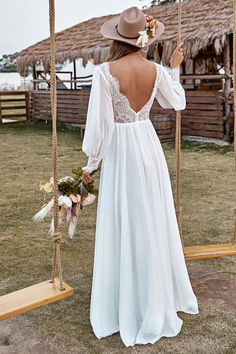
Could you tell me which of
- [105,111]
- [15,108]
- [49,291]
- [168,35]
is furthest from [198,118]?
[49,291]

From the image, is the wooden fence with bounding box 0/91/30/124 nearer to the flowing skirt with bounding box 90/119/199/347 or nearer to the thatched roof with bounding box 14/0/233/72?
the thatched roof with bounding box 14/0/233/72

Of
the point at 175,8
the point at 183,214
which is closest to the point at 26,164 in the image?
the point at 183,214

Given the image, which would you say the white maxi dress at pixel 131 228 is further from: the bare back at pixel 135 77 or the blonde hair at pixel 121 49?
the blonde hair at pixel 121 49

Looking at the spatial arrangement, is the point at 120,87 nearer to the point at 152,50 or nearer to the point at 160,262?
the point at 160,262

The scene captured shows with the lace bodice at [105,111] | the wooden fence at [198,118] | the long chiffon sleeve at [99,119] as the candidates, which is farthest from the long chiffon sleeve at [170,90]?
the wooden fence at [198,118]

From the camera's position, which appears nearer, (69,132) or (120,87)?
(120,87)

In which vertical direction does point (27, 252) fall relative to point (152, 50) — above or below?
below

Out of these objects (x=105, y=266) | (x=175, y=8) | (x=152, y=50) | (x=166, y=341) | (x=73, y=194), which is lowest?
(x=166, y=341)

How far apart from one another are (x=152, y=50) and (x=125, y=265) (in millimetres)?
9979

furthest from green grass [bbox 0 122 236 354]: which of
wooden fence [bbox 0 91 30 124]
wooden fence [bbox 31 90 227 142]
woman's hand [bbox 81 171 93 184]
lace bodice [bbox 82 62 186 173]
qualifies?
wooden fence [bbox 0 91 30 124]

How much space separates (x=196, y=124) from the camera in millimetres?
10703

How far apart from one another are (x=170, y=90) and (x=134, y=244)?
3.26ft

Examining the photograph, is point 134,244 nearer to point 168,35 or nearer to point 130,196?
point 130,196

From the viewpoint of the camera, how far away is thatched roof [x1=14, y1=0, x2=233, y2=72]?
9.92m
